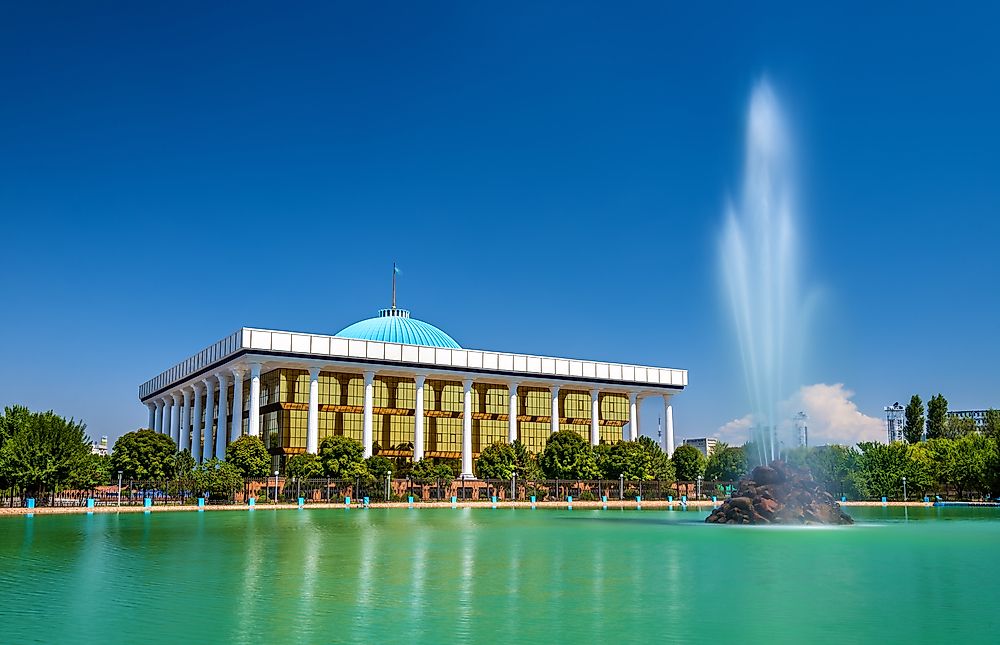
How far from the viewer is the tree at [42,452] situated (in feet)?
192

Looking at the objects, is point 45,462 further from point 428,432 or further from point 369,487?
point 428,432

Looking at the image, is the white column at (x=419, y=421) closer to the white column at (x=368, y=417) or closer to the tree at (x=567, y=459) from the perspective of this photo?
the white column at (x=368, y=417)

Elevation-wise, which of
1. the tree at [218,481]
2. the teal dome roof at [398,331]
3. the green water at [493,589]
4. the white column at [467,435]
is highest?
the teal dome roof at [398,331]

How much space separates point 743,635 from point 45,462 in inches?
2173

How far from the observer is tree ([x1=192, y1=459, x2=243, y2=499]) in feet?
231

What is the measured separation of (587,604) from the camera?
17.6m

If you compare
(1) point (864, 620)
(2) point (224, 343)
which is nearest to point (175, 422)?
(2) point (224, 343)

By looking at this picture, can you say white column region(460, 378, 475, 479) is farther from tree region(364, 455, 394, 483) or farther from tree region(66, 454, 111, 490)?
tree region(66, 454, 111, 490)

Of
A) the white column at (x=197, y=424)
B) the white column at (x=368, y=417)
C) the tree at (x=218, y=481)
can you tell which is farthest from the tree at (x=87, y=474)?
the white column at (x=197, y=424)

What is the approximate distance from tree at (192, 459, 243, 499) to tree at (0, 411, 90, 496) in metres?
10.5

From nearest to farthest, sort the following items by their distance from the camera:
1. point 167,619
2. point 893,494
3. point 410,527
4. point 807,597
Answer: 1. point 167,619
2. point 807,597
3. point 410,527
4. point 893,494

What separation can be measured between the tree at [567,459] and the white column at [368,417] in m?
17.0

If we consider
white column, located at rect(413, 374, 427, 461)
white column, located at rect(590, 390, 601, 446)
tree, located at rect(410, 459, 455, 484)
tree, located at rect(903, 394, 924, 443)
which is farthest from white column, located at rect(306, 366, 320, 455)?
tree, located at rect(903, 394, 924, 443)

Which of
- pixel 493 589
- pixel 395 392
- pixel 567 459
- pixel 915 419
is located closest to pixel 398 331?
pixel 395 392
